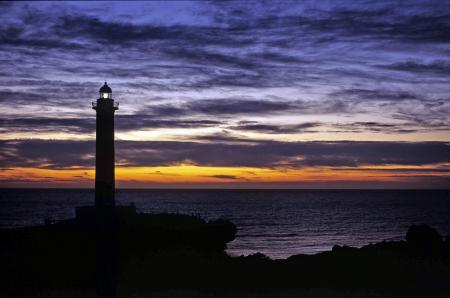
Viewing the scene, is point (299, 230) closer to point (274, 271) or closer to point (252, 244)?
point (252, 244)

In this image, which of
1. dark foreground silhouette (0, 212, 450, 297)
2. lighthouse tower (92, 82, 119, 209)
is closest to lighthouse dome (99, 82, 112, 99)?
lighthouse tower (92, 82, 119, 209)

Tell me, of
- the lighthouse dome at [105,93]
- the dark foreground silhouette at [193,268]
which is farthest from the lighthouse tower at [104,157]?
the dark foreground silhouette at [193,268]

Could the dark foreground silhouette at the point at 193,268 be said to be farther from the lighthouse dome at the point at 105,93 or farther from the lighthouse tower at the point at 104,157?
the lighthouse dome at the point at 105,93

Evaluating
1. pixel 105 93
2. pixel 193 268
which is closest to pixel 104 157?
pixel 105 93

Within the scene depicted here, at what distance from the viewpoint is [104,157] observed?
26.4 meters

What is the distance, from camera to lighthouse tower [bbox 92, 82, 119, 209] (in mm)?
25875

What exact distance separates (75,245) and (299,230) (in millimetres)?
50065

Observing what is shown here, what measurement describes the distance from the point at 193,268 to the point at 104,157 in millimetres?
12079

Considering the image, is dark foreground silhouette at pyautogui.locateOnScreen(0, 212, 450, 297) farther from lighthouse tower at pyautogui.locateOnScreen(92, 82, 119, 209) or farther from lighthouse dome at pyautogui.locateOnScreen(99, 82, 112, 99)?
lighthouse dome at pyautogui.locateOnScreen(99, 82, 112, 99)

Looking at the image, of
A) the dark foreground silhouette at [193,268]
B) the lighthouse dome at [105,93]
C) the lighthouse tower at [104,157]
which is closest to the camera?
the lighthouse tower at [104,157]

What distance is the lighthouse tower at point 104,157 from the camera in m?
25.9

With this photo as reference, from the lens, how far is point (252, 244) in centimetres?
6425

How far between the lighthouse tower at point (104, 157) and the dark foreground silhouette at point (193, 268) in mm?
4344

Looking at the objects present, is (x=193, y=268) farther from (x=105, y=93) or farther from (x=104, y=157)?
(x=105, y=93)
